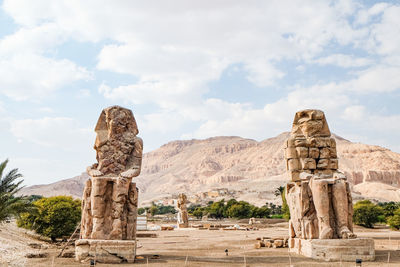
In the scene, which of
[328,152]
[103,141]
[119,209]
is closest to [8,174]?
[103,141]

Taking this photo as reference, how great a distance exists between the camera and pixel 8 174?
10.4m

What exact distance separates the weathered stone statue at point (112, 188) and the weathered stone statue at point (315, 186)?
13.0ft

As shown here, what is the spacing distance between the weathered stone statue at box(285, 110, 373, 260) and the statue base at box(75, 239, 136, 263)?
406cm

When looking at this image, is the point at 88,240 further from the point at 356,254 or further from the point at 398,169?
the point at 398,169

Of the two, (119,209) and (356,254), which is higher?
(119,209)

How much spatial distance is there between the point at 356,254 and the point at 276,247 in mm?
3631

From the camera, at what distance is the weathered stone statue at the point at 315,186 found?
29.4 ft

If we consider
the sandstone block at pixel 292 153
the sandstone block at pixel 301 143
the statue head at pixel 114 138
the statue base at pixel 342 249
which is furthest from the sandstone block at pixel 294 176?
the statue head at pixel 114 138

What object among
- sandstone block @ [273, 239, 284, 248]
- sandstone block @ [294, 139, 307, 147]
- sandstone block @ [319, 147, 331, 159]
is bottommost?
sandstone block @ [273, 239, 284, 248]

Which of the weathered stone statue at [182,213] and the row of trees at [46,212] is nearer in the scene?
the row of trees at [46,212]

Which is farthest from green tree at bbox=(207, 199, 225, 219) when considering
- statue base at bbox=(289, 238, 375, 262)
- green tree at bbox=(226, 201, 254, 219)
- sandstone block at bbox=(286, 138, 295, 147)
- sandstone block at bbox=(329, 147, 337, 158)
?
statue base at bbox=(289, 238, 375, 262)

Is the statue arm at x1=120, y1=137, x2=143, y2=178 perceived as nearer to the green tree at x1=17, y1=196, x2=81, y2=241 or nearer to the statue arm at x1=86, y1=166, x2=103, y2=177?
the statue arm at x1=86, y1=166, x2=103, y2=177

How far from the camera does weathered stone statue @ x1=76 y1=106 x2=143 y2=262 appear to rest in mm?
8438

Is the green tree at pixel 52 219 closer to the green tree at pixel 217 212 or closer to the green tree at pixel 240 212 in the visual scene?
the green tree at pixel 240 212
